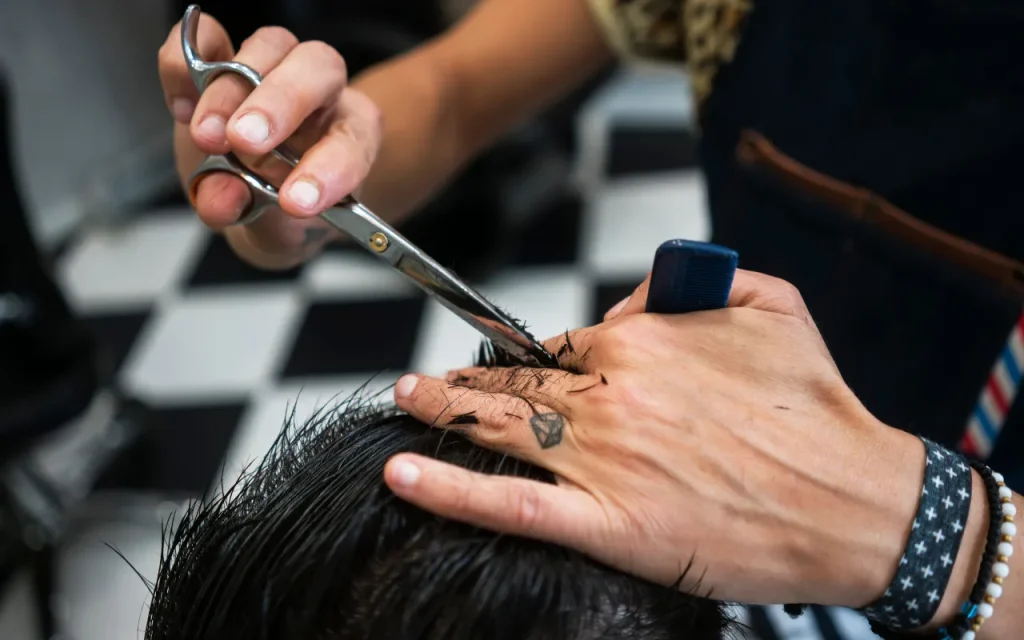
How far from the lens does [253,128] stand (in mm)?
672

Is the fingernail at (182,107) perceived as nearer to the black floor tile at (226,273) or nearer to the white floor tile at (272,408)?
the white floor tile at (272,408)

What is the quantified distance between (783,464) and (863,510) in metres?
0.06

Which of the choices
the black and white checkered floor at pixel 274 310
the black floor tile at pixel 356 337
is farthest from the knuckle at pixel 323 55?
the black floor tile at pixel 356 337

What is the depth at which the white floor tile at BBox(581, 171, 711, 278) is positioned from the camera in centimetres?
264

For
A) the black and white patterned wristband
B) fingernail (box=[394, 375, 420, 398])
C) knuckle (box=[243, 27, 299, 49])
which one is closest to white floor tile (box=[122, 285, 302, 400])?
knuckle (box=[243, 27, 299, 49])

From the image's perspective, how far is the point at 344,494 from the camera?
0.59 metres

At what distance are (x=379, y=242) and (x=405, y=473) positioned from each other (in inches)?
10.0

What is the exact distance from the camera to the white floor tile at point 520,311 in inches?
93.2

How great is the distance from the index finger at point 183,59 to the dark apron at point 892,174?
0.58 m

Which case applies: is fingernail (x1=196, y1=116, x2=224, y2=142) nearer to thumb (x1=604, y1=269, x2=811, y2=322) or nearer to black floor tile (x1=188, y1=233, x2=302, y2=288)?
thumb (x1=604, y1=269, x2=811, y2=322)

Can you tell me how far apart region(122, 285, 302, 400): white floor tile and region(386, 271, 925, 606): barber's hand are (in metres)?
1.98

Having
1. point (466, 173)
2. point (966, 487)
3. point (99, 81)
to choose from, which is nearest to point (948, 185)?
point (966, 487)

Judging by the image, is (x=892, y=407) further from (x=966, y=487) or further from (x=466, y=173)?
(x=466, y=173)

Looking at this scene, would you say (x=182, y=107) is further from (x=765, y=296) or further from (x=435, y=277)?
(x=765, y=296)
